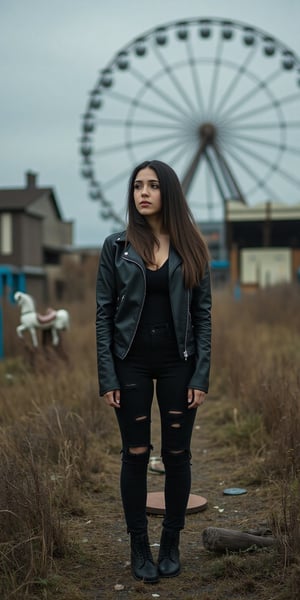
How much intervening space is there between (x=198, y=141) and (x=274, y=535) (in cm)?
2592

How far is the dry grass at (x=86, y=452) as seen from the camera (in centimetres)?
296

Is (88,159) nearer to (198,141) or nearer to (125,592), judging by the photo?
(198,141)

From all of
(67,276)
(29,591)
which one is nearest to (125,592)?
(29,591)

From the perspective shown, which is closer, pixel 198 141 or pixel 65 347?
pixel 65 347

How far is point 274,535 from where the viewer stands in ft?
10.5

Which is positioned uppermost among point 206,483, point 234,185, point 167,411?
point 234,185

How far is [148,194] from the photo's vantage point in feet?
10.4

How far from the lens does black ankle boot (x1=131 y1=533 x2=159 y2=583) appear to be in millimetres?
3107

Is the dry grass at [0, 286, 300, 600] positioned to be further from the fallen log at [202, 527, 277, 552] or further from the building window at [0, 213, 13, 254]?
the building window at [0, 213, 13, 254]

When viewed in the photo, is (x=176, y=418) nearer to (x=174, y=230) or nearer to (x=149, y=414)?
(x=149, y=414)

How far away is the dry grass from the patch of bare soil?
12 mm

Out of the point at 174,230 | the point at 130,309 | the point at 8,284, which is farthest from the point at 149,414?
the point at 8,284

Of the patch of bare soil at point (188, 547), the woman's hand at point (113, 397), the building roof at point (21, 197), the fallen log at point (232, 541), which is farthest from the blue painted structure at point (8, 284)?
the building roof at point (21, 197)

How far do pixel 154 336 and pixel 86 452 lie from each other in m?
1.88
